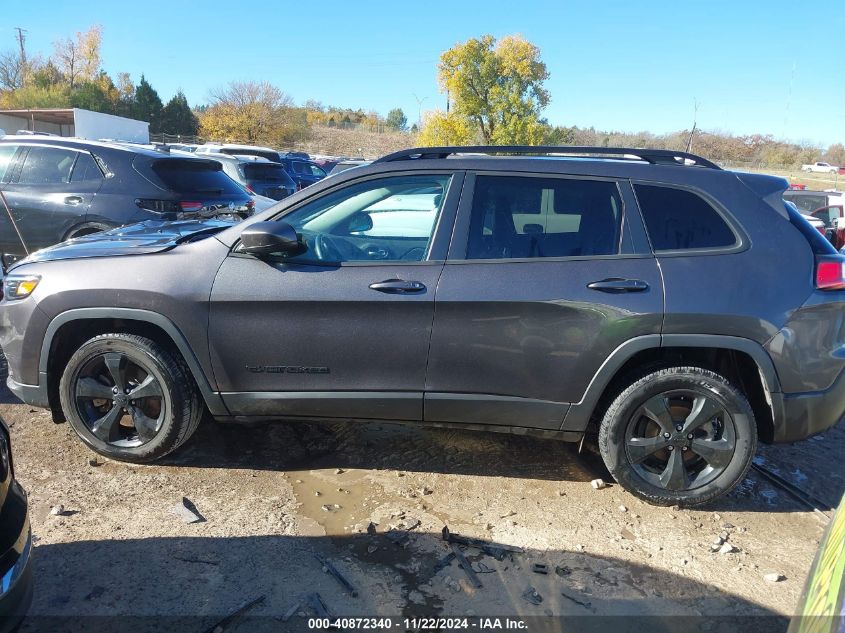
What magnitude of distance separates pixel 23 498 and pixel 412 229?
235cm

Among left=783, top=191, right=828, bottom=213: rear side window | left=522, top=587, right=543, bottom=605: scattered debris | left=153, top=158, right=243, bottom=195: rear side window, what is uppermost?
left=153, top=158, right=243, bottom=195: rear side window

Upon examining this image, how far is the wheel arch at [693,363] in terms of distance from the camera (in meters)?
3.11

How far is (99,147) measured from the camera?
669cm

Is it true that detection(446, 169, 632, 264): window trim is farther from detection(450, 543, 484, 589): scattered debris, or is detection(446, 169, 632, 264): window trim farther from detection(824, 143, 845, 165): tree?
detection(824, 143, 845, 165): tree

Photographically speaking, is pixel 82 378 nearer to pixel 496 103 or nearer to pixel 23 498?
pixel 23 498

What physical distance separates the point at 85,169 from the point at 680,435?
6.36m

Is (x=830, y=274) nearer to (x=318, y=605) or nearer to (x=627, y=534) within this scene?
(x=627, y=534)

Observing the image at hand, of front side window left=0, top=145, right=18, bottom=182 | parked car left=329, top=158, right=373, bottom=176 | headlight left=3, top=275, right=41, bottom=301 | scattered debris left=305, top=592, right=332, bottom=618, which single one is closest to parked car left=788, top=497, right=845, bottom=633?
scattered debris left=305, top=592, right=332, bottom=618

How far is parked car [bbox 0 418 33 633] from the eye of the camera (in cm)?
194

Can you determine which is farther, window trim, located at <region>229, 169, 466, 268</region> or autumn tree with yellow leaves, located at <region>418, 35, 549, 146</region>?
autumn tree with yellow leaves, located at <region>418, 35, 549, 146</region>

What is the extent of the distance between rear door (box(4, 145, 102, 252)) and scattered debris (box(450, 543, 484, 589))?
5519 mm

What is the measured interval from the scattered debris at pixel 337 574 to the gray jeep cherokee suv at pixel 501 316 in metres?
0.81

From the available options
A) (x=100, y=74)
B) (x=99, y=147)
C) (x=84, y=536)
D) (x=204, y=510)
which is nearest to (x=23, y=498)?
(x=84, y=536)

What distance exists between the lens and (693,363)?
3.31 meters
